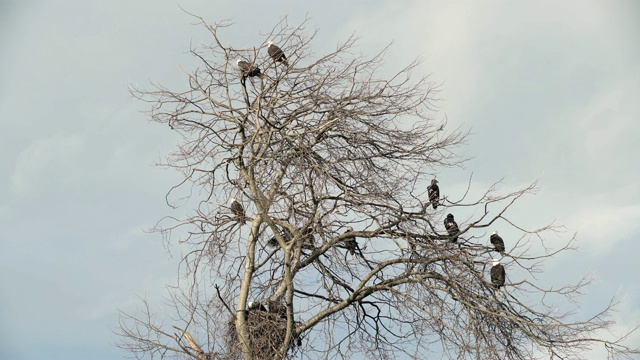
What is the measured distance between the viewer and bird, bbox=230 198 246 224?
9.45 meters

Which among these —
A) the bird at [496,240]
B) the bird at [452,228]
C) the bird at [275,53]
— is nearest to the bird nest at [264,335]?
the bird at [452,228]

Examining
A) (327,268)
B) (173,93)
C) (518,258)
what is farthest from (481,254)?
(173,93)

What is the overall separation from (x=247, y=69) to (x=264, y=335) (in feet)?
10.3

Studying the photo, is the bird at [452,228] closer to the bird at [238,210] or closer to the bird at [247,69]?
the bird at [238,210]

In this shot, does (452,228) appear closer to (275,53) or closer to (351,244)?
(351,244)

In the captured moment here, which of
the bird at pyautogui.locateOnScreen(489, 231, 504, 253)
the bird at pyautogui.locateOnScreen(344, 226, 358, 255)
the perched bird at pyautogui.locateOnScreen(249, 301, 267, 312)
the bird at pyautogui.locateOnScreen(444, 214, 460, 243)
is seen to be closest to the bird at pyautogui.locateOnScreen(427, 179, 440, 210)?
the bird at pyautogui.locateOnScreen(444, 214, 460, 243)

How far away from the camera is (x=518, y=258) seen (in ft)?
28.6

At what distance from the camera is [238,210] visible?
9500 mm

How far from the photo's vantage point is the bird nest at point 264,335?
884 cm

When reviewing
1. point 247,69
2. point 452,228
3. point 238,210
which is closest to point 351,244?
point 452,228

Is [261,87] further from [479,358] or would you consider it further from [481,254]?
[479,358]

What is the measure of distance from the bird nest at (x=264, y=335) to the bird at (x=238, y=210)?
1.12 m

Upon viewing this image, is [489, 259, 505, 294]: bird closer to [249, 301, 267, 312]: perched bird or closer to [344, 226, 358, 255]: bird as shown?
[344, 226, 358, 255]: bird

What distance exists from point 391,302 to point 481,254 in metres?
1.30
